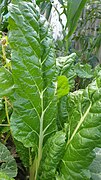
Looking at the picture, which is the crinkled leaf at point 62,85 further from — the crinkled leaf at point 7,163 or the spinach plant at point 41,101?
the crinkled leaf at point 7,163

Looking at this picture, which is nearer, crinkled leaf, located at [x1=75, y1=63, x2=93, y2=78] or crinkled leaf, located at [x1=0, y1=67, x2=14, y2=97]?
crinkled leaf, located at [x1=0, y1=67, x2=14, y2=97]

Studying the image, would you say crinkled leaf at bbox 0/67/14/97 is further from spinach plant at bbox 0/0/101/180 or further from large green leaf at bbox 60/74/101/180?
large green leaf at bbox 60/74/101/180

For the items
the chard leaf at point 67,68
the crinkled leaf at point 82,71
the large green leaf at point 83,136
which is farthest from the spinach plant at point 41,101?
the crinkled leaf at point 82,71

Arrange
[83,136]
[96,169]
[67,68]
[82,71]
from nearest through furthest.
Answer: [83,136], [96,169], [67,68], [82,71]

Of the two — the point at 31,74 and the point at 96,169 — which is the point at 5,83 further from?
the point at 96,169

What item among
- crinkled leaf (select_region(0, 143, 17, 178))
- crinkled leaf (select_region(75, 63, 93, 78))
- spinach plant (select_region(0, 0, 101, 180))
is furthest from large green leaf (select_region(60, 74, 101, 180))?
crinkled leaf (select_region(75, 63, 93, 78))

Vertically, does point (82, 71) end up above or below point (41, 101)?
below

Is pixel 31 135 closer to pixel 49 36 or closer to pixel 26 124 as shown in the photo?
pixel 26 124

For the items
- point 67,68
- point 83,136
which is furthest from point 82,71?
point 83,136
